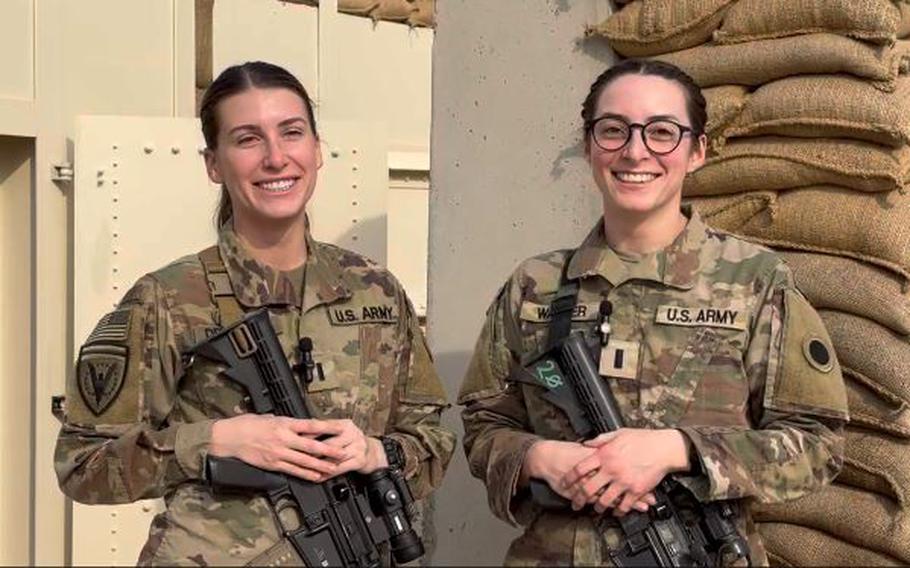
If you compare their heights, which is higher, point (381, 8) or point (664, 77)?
point (381, 8)

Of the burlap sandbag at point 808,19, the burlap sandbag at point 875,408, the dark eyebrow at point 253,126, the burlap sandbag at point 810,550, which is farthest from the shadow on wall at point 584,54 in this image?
the dark eyebrow at point 253,126

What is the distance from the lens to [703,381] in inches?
78.6

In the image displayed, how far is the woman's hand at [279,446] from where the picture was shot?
1968 millimetres

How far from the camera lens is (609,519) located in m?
1.96

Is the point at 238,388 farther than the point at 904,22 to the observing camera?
No

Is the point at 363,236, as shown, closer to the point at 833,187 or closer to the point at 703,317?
the point at 833,187

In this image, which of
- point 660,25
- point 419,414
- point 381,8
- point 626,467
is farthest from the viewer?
point 381,8

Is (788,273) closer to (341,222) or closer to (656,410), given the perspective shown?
(656,410)

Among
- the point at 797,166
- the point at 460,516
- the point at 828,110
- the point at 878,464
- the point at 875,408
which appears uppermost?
the point at 828,110

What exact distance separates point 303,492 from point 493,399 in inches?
13.9

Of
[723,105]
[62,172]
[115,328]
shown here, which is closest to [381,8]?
[62,172]

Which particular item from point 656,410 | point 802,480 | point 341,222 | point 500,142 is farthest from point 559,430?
point 341,222

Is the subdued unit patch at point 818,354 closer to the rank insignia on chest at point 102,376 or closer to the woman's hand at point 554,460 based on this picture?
the woman's hand at point 554,460

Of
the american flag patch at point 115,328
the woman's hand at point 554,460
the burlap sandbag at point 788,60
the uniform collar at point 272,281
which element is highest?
the burlap sandbag at point 788,60
